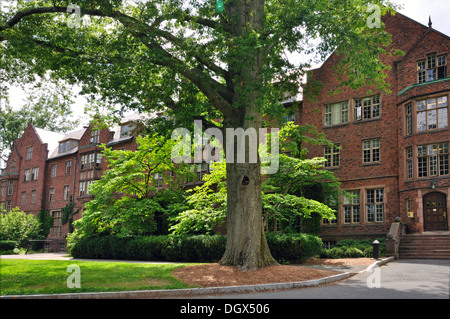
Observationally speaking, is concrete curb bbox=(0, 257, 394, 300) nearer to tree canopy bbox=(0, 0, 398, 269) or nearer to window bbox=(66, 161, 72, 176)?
tree canopy bbox=(0, 0, 398, 269)

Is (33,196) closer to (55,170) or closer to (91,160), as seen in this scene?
(55,170)

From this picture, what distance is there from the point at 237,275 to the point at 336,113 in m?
18.7

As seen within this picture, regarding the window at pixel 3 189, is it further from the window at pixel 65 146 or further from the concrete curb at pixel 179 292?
the concrete curb at pixel 179 292

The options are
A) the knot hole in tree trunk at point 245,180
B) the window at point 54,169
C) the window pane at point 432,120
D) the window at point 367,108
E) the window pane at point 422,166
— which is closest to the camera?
the knot hole in tree trunk at point 245,180

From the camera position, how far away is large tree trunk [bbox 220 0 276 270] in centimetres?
1384

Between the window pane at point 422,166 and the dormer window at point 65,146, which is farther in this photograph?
the dormer window at point 65,146

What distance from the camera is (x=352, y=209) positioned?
88.0ft

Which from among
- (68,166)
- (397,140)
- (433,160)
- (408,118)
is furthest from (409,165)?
(68,166)

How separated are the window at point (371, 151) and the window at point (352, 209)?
2.14m

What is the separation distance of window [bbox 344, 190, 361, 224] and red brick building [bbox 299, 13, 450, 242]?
6 centimetres

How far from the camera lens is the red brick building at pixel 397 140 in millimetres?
23641

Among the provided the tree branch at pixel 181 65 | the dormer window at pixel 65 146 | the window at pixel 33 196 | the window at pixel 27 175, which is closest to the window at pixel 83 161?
the dormer window at pixel 65 146

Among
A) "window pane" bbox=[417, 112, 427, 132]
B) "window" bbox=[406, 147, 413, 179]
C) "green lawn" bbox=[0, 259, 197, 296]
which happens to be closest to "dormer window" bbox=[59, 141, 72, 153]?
"green lawn" bbox=[0, 259, 197, 296]
